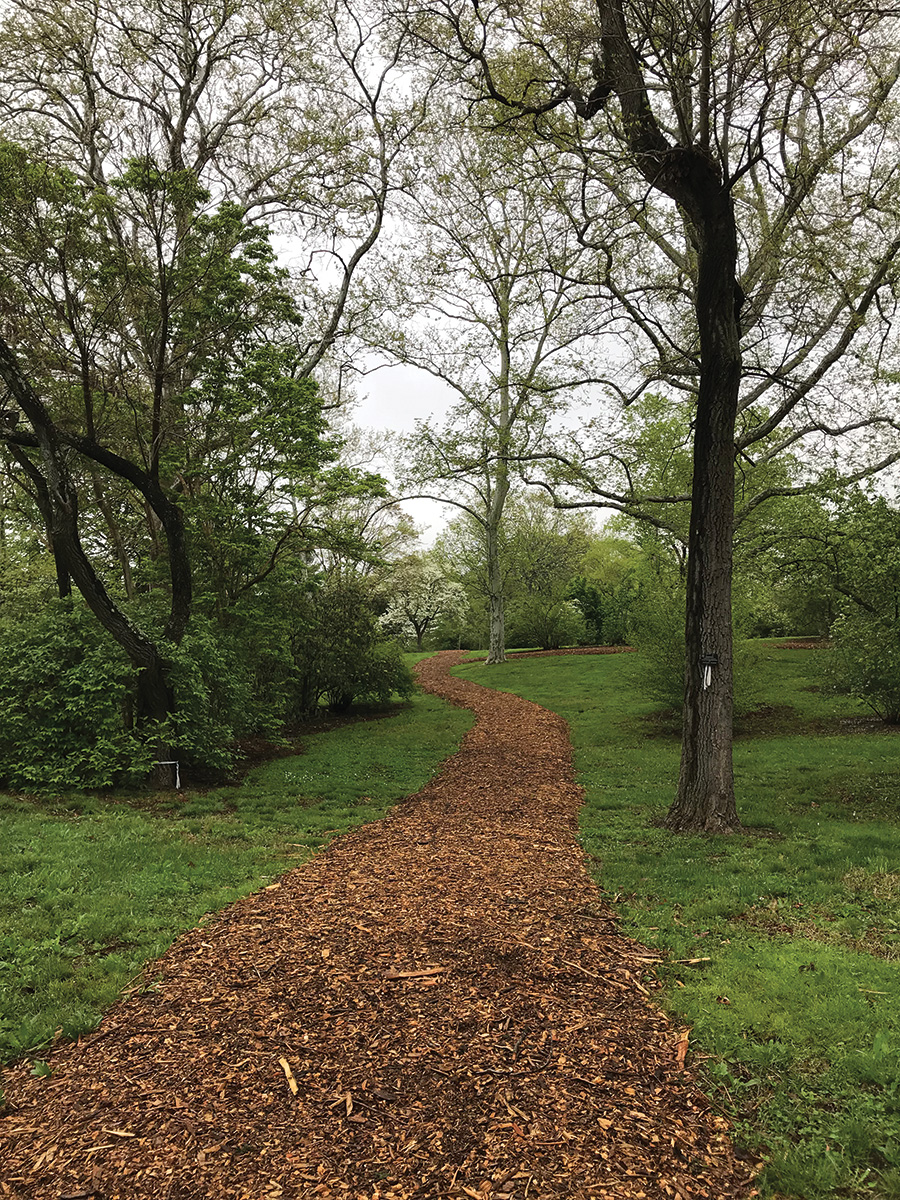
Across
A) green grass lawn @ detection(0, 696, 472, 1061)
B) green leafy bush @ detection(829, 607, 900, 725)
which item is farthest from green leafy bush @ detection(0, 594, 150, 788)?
green leafy bush @ detection(829, 607, 900, 725)

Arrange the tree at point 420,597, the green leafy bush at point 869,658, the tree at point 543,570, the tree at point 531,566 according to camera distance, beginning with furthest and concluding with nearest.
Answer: the tree at point 420,597 < the tree at point 531,566 < the tree at point 543,570 < the green leafy bush at point 869,658

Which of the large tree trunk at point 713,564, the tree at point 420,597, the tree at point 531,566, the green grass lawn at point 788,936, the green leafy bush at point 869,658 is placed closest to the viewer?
the green grass lawn at point 788,936

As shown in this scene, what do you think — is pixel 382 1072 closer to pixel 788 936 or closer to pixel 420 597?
pixel 788 936

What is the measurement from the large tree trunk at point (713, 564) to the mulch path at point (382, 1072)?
296 centimetres

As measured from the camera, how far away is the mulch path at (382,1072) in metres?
2.74

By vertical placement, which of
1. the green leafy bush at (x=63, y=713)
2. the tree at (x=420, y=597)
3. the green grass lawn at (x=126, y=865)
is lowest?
the green grass lawn at (x=126, y=865)

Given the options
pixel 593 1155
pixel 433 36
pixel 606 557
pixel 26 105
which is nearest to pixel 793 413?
pixel 433 36

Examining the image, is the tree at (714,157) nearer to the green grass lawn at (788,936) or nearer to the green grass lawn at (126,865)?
the green grass lawn at (788,936)

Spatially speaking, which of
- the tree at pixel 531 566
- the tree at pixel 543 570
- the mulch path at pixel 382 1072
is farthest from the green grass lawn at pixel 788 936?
the tree at pixel 531 566

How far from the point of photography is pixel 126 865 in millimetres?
6234

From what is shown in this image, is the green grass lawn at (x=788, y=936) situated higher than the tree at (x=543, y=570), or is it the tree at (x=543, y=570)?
the tree at (x=543, y=570)

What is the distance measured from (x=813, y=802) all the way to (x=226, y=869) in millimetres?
7847

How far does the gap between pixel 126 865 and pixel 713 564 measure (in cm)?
709

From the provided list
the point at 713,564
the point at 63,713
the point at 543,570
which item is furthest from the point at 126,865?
the point at 543,570
